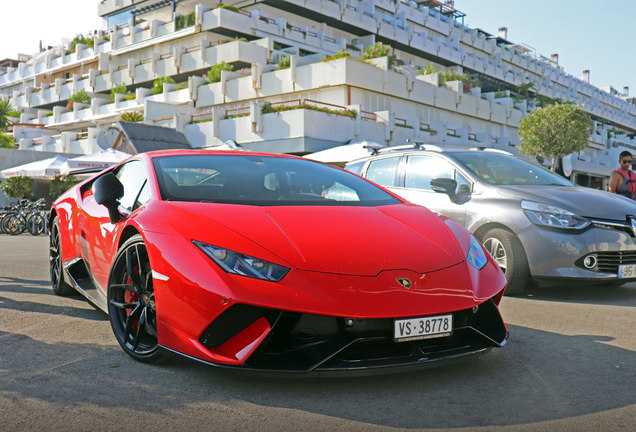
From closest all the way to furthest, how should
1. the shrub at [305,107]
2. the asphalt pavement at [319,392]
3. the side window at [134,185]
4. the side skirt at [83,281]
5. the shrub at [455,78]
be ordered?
1. the asphalt pavement at [319,392]
2. the side window at [134,185]
3. the side skirt at [83,281]
4. the shrub at [305,107]
5. the shrub at [455,78]

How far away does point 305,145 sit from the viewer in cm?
2834

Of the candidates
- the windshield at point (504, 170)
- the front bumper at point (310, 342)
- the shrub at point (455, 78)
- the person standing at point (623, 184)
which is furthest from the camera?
the shrub at point (455, 78)

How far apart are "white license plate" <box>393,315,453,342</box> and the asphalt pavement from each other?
272mm

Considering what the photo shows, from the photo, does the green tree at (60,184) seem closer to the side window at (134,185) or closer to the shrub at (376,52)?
the shrub at (376,52)

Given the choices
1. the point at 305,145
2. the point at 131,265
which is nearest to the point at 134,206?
the point at 131,265

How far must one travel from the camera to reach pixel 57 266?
19.6 feet

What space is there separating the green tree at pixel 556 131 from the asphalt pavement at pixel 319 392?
37707mm

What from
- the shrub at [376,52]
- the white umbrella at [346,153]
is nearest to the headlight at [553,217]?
the white umbrella at [346,153]

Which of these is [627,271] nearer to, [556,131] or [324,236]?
[324,236]

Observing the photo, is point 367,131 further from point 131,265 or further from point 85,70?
point 85,70

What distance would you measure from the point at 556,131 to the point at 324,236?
129ft

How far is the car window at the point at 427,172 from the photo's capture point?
276 inches

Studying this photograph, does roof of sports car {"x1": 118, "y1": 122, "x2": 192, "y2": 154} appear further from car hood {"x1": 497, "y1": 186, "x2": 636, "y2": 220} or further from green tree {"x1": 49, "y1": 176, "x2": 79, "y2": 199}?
car hood {"x1": 497, "y1": 186, "x2": 636, "y2": 220}

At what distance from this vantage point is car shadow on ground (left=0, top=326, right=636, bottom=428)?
2793 mm
